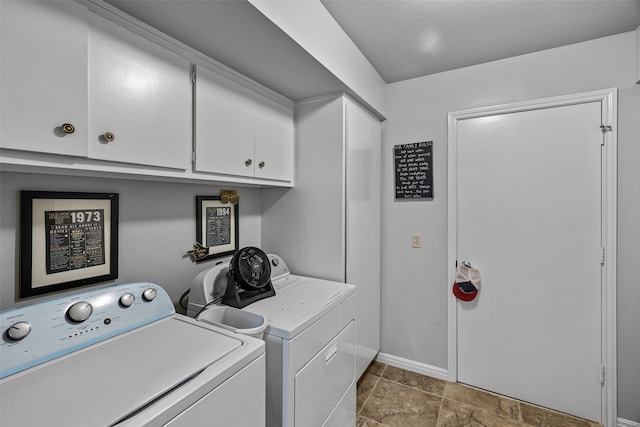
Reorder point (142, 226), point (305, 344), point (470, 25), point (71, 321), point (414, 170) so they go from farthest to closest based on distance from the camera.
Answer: point (414, 170)
point (470, 25)
point (142, 226)
point (305, 344)
point (71, 321)

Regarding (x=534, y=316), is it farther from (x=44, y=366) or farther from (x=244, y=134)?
(x=44, y=366)

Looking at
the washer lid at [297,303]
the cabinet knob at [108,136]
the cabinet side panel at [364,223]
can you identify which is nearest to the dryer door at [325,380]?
the washer lid at [297,303]

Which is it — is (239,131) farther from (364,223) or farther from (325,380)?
(325,380)

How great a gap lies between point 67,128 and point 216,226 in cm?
99

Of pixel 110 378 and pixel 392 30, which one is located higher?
pixel 392 30

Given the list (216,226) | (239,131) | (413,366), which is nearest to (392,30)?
(239,131)

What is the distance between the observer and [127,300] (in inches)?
43.5

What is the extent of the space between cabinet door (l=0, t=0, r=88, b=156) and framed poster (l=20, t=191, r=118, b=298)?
0.37 meters

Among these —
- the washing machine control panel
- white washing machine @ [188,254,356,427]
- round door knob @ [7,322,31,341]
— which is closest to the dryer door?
white washing machine @ [188,254,356,427]

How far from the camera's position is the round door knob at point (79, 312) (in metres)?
0.96

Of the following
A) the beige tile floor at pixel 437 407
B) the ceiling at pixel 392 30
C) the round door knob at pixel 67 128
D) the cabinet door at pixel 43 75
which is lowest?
the beige tile floor at pixel 437 407

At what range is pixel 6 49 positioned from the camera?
77 cm

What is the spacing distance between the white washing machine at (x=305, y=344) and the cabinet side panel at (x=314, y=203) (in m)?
0.18

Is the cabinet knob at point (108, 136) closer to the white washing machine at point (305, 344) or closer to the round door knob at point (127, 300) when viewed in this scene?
the round door knob at point (127, 300)
